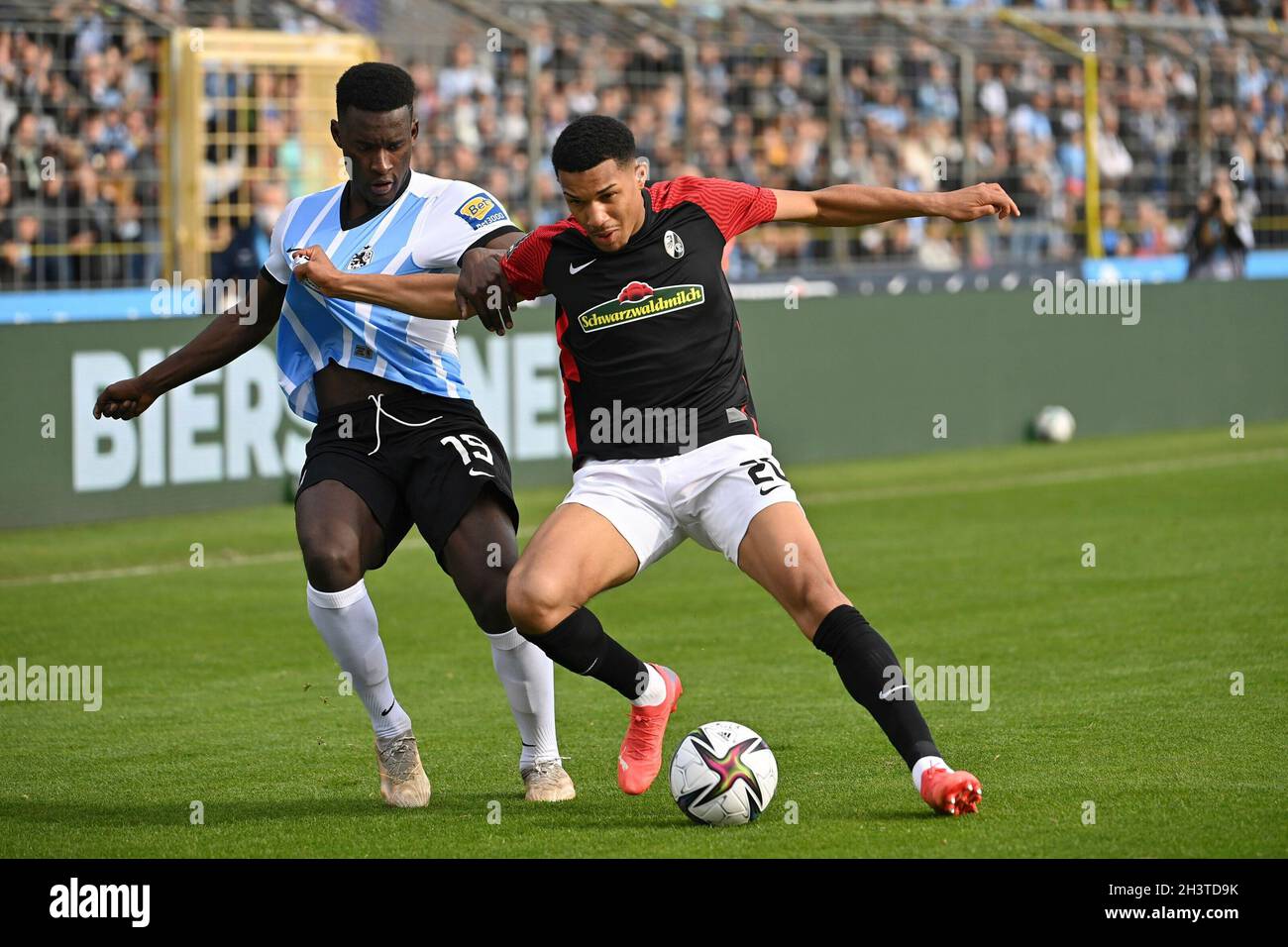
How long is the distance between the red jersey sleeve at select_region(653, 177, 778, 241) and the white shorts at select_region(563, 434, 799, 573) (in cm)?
73

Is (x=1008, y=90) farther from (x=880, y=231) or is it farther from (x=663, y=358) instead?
(x=663, y=358)

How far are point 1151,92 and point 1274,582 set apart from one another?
527 inches

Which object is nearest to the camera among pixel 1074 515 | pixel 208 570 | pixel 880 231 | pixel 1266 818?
pixel 1266 818

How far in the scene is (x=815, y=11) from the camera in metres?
19.7

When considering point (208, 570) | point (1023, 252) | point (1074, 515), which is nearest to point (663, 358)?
point (208, 570)

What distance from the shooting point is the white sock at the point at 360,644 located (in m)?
6.18

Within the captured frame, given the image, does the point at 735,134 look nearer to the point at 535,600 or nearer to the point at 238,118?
the point at 238,118

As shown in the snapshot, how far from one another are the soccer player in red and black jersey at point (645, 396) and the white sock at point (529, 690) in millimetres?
309

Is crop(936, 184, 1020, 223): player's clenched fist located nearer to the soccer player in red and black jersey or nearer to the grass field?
the soccer player in red and black jersey

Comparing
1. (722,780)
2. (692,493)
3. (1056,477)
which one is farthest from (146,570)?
(1056,477)

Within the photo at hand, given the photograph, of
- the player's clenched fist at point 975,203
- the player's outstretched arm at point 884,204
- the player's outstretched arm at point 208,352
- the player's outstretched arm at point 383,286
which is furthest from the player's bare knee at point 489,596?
the player's clenched fist at point 975,203

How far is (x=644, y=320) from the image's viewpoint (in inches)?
243

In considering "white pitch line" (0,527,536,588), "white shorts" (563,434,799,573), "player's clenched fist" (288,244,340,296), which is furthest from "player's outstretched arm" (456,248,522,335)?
"white pitch line" (0,527,536,588)

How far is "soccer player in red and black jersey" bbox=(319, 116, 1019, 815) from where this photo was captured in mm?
5895
